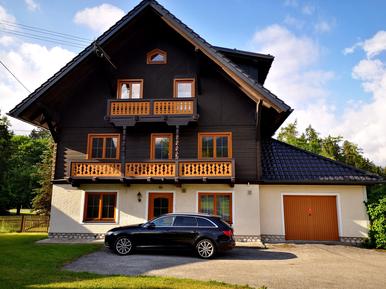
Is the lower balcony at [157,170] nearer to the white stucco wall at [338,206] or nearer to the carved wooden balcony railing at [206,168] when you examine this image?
the carved wooden balcony railing at [206,168]

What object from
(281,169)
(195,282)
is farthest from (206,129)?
(195,282)

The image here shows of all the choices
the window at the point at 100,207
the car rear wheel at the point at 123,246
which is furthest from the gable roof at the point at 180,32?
the car rear wheel at the point at 123,246

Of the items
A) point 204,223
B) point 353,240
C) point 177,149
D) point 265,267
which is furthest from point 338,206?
point 177,149

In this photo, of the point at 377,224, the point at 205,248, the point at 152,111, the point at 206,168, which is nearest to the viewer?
the point at 205,248

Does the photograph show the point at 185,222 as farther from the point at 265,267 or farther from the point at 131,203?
the point at 131,203

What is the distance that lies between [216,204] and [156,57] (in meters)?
8.73

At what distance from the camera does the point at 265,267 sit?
9.23 m

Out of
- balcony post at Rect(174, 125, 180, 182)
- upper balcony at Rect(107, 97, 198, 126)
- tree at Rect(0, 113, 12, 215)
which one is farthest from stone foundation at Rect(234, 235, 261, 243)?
tree at Rect(0, 113, 12, 215)


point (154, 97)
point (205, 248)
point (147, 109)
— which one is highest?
point (154, 97)

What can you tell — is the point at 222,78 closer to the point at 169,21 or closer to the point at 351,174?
the point at 169,21

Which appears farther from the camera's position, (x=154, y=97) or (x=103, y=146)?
(x=154, y=97)

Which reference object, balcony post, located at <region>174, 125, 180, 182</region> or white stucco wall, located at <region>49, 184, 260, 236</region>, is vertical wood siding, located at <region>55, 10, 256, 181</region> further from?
white stucco wall, located at <region>49, 184, 260, 236</region>

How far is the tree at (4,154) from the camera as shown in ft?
125

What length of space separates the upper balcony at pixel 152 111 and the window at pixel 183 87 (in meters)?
1.16
